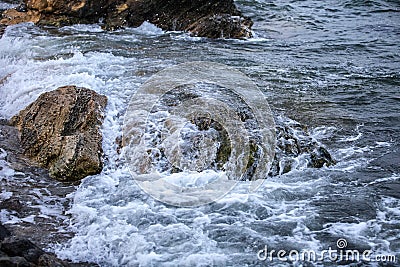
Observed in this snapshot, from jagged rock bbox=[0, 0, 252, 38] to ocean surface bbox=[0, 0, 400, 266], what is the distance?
400 mm

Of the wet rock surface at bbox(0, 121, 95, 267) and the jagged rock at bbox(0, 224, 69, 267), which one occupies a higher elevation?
the jagged rock at bbox(0, 224, 69, 267)

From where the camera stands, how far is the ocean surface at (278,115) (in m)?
4.48

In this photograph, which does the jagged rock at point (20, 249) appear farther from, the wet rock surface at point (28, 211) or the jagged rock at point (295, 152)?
the jagged rock at point (295, 152)

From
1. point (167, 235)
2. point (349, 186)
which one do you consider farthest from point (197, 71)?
point (167, 235)

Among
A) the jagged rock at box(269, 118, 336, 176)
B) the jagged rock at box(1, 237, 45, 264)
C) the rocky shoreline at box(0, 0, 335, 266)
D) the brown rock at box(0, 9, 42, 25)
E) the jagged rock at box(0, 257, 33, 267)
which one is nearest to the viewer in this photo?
the jagged rock at box(0, 257, 33, 267)

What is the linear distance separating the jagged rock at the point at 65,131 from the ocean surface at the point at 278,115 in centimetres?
20

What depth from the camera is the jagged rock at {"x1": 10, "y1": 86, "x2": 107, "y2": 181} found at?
229 inches

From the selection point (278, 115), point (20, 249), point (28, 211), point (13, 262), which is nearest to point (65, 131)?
point (28, 211)

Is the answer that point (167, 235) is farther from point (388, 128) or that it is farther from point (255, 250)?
point (388, 128)

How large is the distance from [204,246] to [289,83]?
4762 millimetres

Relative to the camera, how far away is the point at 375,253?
4.34m

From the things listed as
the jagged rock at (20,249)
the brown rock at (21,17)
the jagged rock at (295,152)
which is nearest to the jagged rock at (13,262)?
the jagged rock at (20,249)

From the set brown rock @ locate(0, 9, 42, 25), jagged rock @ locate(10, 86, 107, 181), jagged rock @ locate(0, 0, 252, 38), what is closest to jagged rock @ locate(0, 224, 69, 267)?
jagged rock @ locate(10, 86, 107, 181)

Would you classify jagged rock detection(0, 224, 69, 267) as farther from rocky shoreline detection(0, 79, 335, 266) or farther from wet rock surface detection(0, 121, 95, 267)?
rocky shoreline detection(0, 79, 335, 266)
